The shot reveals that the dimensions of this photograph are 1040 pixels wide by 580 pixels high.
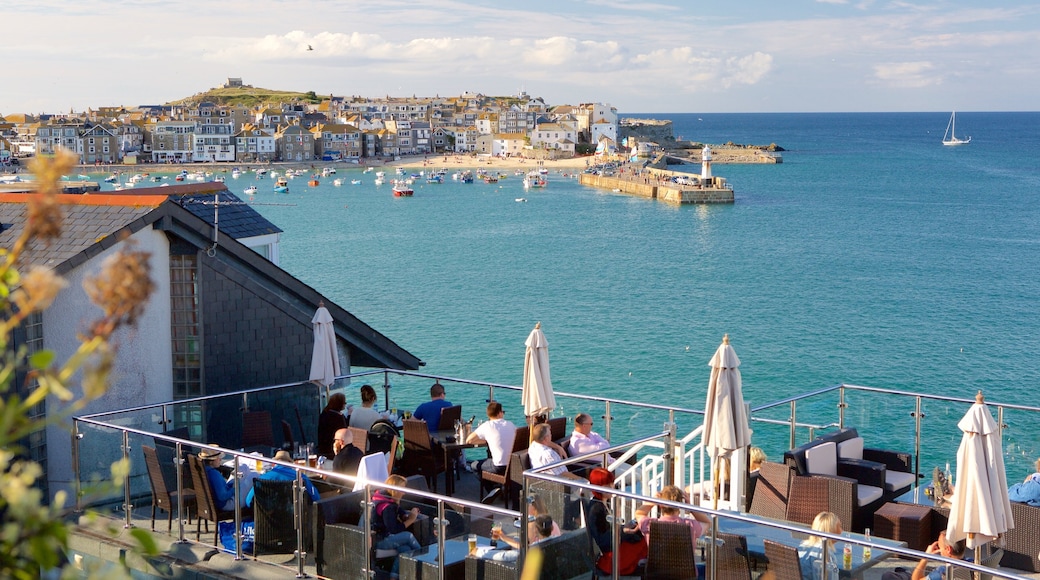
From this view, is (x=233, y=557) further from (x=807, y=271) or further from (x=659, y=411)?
(x=807, y=271)

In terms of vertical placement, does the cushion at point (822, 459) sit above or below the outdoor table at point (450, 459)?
above

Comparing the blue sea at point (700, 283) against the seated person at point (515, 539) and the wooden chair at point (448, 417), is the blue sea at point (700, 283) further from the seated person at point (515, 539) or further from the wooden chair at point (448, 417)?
the seated person at point (515, 539)

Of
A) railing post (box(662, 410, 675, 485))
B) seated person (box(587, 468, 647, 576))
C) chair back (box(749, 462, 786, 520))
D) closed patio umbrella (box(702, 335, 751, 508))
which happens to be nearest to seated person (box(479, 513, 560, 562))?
seated person (box(587, 468, 647, 576))

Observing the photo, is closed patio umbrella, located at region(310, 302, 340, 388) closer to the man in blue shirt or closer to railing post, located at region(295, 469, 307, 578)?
the man in blue shirt

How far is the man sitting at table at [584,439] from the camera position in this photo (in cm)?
1028

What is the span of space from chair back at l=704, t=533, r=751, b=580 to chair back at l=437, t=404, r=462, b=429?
525 cm

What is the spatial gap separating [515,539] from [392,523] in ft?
3.18

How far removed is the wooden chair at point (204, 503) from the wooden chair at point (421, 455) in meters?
2.47

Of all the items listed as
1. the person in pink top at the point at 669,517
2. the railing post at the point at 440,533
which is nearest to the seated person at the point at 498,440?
the railing post at the point at 440,533

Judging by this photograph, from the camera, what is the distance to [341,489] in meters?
Answer: 8.59

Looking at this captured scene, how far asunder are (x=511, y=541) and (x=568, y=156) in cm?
17574

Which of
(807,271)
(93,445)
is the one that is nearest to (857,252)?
(807,271)

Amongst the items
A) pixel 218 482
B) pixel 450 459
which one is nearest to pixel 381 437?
pixel 450 459

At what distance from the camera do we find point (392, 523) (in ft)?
27.3
